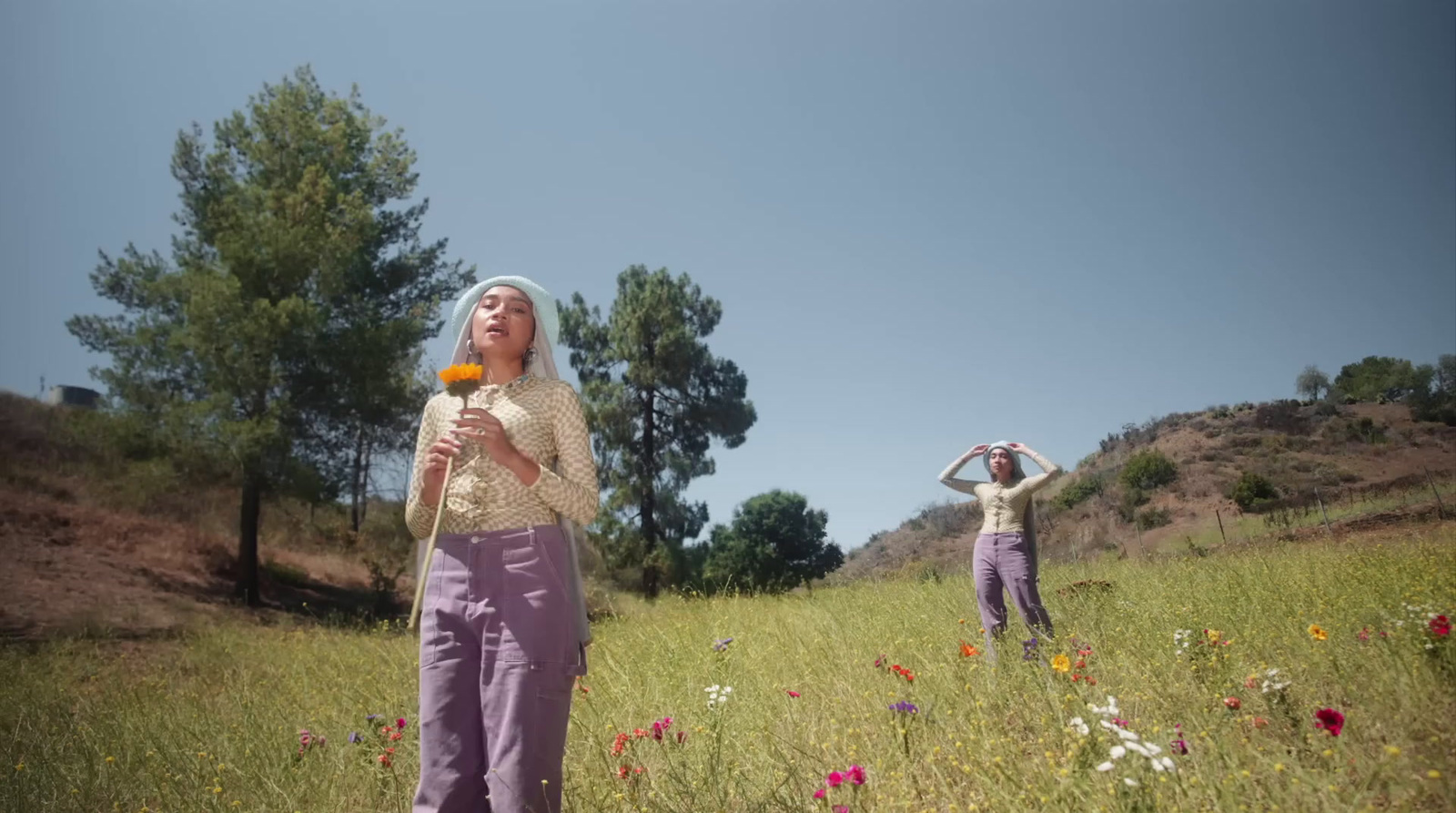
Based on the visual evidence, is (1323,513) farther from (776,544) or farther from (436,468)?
(436,468)

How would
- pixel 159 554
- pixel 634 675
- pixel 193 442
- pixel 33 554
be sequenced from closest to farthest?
pixel 634 675 < pixel 33 554 < pixel 193 442 < pixel 159 554

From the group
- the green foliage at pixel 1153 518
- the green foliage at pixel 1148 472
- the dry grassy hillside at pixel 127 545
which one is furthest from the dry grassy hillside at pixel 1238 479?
the dry grassy hillside at pixel 127 545

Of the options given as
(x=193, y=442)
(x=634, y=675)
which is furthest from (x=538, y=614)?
(x=193, y=442)

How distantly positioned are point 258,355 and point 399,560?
17.5 ft

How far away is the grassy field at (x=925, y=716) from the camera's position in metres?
2.14

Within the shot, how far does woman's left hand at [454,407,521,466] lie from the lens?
183 centimetres

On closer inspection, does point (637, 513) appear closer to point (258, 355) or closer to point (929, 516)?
point (258, 355)

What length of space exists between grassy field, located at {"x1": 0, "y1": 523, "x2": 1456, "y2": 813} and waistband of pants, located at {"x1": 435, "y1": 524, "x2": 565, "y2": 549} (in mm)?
1188

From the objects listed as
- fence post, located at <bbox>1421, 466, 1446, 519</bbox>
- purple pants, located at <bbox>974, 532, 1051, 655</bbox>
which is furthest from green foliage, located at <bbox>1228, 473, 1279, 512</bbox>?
purple pants, located at <bbox>974, 532, 1051, 655</bbox>

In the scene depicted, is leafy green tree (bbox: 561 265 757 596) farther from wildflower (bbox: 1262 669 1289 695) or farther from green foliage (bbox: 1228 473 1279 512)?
wildflower (bbox: 1262 669 1289 695)

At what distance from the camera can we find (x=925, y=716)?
2.94m

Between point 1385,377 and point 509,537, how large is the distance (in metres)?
21.3

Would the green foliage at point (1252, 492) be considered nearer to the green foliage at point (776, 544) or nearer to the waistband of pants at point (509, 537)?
the green foliage at point (776, 544)

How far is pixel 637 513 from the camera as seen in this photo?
21141 millimetres
